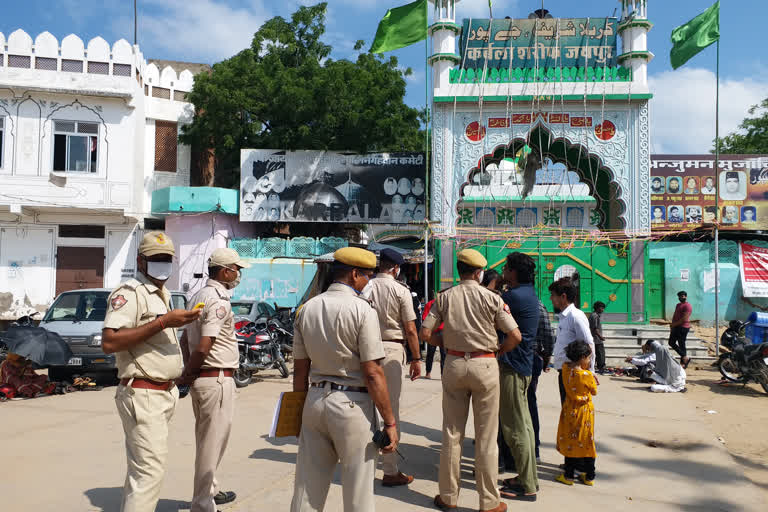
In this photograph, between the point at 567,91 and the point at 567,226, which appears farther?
the point at 567,226

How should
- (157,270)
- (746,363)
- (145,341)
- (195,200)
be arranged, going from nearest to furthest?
(145,341) < (157,270) < (746,363) < (195,200)

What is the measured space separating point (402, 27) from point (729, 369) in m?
10.5

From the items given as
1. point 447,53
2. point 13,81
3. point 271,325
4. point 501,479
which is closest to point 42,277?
point 13,81

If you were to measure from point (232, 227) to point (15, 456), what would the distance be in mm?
13956

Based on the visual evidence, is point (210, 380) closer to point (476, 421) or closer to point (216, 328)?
point (216, 328)

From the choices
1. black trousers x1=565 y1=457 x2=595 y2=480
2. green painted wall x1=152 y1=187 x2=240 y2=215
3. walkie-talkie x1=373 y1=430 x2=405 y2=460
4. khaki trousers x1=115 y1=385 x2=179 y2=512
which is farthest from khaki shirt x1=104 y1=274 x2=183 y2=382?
green painted wall x1=152 y1=187 x2=240 y2=215

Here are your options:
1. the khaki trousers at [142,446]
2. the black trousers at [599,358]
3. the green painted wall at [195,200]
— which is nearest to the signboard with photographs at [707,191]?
the black trousers at [599,358]

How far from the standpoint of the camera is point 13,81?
17516mm

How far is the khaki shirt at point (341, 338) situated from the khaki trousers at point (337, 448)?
93mm

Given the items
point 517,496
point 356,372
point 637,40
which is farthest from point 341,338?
point 637,40

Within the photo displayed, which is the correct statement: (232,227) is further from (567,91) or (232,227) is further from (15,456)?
(15,456)

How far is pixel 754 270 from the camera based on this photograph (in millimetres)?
18281

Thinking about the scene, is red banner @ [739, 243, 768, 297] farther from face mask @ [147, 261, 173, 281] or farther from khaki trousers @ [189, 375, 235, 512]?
face mask @ [147, 261, 173, 281]

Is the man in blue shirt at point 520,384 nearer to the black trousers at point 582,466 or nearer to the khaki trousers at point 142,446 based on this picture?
the black trousers at point 582,466
